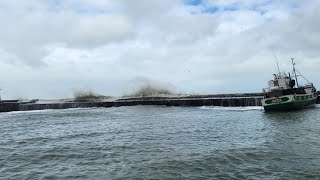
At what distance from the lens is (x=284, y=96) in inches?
2008

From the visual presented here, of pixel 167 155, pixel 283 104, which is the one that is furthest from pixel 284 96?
pixel 167 155

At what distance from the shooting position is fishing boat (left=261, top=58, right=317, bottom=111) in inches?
2021

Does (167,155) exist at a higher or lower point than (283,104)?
lower

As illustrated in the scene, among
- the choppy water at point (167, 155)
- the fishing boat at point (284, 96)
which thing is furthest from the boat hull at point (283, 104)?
the choppy water at point (167, 155)

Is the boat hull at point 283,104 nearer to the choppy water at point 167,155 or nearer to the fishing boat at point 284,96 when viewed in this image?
the fishing boat at point 284,96

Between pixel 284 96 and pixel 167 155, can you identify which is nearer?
pixel 167 155

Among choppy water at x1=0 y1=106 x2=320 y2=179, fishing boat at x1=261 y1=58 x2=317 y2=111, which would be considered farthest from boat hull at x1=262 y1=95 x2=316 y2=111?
choppy water at x1=0 y1=106 x2=320 y2=179

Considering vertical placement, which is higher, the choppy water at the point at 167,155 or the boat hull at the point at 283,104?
the boat hull at the point at 283,104

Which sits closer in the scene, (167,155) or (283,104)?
(167,155)

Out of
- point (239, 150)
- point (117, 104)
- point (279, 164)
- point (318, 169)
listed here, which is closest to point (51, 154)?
point (239, 150)

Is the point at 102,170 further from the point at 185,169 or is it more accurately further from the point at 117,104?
the point at 117,104

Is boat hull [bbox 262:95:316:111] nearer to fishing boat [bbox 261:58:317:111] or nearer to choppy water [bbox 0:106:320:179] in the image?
fishing boat [bbox 261:58:317:111]

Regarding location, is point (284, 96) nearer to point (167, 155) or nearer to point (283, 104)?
point (283, 104)

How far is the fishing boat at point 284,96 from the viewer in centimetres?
5134
